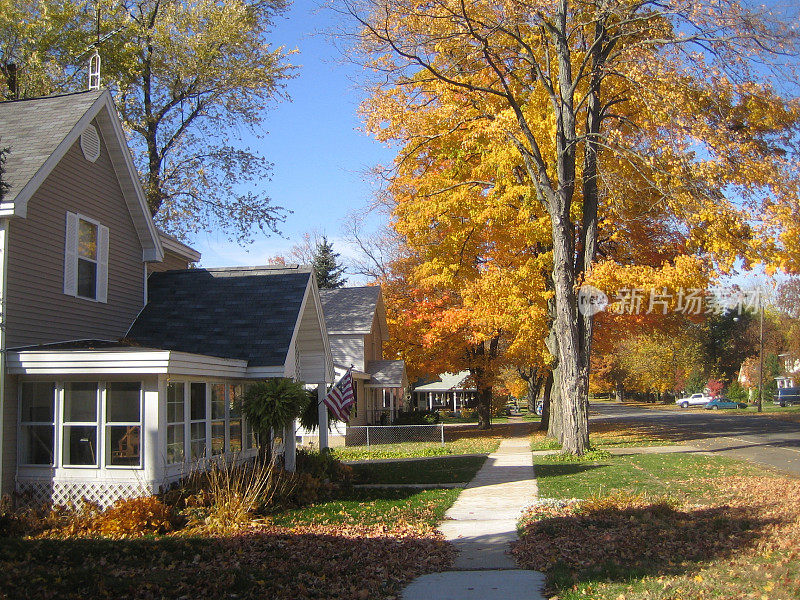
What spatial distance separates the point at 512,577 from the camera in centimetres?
786

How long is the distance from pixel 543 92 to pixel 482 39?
4949mm

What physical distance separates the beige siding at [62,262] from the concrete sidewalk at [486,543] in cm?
805

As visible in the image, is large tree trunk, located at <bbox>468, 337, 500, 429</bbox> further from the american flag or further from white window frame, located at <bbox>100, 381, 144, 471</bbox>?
white window frame, located at <bbox>100, 381, 144, 471</bbox>

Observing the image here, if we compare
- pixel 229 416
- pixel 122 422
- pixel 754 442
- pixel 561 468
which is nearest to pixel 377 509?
pixel 229 416

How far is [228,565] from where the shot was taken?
8.27 meters

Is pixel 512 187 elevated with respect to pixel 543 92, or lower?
Result: lower

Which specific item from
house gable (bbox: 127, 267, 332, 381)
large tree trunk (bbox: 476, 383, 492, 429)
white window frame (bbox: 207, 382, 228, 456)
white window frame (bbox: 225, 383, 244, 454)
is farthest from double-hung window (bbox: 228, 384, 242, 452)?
large tree trunk (bbox: 476, 383, 492, 429)

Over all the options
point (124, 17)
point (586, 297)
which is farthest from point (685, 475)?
point (124, 17)

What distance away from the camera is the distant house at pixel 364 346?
34.2 metres

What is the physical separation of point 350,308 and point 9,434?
23824 mm

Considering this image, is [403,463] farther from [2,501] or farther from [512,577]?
[512,577]

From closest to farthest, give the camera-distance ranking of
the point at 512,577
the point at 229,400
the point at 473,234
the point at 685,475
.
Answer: the point at 512,577
the point at 229,400
the point at 685,475
the point at 473,234

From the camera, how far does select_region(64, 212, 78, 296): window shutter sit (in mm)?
13798

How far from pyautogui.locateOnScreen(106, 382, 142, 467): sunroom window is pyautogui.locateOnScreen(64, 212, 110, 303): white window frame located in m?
2.76
